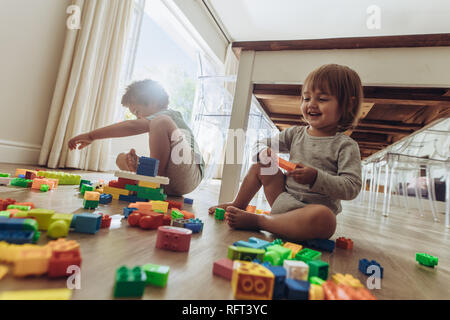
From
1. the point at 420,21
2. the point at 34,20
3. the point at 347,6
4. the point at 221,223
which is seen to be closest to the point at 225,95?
the point at 34,20

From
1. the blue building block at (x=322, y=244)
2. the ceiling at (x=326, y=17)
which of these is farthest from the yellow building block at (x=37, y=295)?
the ceiling at (x=326, y=17)

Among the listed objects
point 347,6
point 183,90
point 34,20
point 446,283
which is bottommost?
point 446,283

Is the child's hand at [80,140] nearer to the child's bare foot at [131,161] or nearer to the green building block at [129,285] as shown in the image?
the child's bare foot at [131,161]

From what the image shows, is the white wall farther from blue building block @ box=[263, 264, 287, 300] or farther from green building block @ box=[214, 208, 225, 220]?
blue building block @ box=[263, 264, 287, 300]

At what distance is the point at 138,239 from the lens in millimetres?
579

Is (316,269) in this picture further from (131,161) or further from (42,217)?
(131,161)

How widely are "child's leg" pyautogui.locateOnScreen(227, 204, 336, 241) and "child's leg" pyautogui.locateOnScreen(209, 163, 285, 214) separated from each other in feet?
0.67

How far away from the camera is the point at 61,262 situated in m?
0.35

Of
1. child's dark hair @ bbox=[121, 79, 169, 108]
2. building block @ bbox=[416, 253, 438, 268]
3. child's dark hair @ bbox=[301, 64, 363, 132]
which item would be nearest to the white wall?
child's dark hair @ bbox=[121, 79, 169, 108]

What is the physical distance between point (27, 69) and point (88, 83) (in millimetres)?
407

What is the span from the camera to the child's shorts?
55.7 inches
